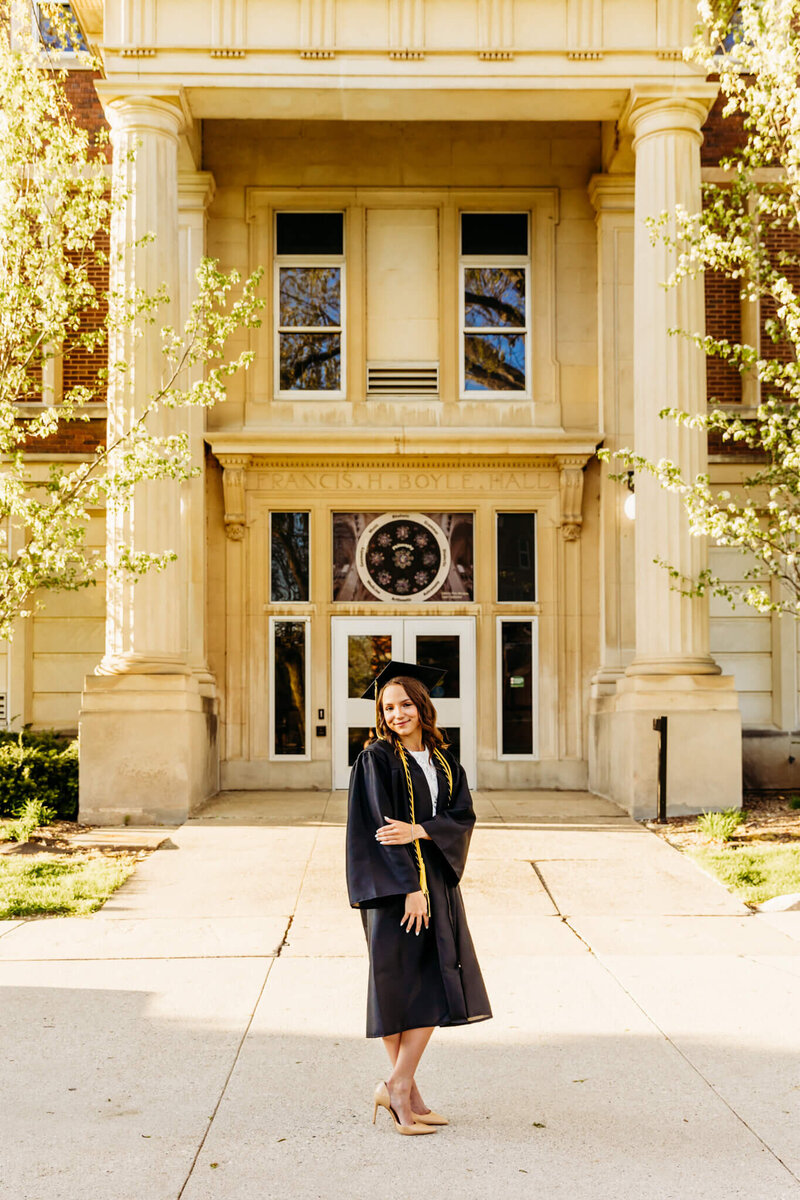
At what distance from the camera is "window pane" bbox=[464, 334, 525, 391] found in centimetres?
1756

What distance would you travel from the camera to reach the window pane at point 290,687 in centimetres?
1711

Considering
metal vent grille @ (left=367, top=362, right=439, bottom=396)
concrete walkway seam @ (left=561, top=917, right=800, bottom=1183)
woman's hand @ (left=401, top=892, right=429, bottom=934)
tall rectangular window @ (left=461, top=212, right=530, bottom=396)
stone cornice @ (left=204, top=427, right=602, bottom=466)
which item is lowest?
concrete walkway seam @ (left=561, top=917, right=800, bottom=1183)

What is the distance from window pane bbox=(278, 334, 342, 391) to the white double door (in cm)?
327

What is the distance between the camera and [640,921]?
9.12 meters

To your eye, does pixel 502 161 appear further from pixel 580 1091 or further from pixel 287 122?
pixel 580 1091

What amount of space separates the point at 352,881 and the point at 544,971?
319 cm

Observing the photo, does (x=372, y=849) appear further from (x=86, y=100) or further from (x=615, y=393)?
(x=86, y=100)

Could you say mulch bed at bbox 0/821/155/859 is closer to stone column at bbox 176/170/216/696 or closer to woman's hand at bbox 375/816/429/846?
stone column at bbox 176/170/216/696

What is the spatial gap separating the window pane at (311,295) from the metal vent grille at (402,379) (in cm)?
91

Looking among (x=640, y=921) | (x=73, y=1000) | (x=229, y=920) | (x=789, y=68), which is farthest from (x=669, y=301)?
(x=73, y=1000)

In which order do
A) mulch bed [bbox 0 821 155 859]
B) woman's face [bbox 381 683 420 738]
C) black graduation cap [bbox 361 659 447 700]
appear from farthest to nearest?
mulch bed [bbox 0 821 155 859] → black graduation cap [bbox 361 659 447 700] → woman's face [bbox 381 683 420 738]

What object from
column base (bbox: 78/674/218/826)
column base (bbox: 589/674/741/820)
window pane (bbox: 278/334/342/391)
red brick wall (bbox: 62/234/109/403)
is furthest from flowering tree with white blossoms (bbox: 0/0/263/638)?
column base (bbox: 589/674/741/820)

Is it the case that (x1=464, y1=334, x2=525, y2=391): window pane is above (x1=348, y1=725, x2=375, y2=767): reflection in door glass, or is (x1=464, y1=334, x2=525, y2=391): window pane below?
above

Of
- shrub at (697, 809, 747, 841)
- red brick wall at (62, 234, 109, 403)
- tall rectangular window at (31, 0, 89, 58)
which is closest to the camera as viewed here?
shrub at (697, 809, 747, 841)
